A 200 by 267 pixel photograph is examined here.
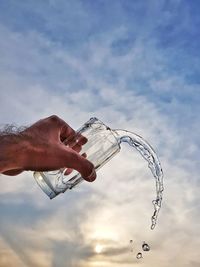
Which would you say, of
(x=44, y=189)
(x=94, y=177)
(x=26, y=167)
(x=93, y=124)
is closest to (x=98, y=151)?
(x=93, y=124)

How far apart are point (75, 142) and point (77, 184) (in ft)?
3.83

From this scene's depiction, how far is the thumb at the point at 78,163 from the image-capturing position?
5227 mm

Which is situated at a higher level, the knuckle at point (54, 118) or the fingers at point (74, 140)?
the fingers at point (74, 140)

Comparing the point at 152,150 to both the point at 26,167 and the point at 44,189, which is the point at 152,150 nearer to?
the point at 44,189

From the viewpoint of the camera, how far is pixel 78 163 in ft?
17.6

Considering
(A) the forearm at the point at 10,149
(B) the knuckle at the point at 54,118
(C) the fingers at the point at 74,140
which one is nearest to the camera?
(A) the forearm at the point at 10,149

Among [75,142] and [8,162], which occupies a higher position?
[75,142]

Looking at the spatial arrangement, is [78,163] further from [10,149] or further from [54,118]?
[10,149]

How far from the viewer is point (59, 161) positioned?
5168 millimetres

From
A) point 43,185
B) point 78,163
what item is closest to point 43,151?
point 78,163

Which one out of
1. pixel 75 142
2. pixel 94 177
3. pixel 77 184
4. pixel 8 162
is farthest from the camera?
pixel 77 184

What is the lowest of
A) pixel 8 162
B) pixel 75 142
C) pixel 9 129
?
pixel 8 162

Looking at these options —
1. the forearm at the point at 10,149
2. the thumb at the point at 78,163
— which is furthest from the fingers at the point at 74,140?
the forearm at the point at 10,149

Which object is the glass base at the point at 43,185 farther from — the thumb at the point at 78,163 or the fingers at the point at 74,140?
the thumb at the point at 78,163
